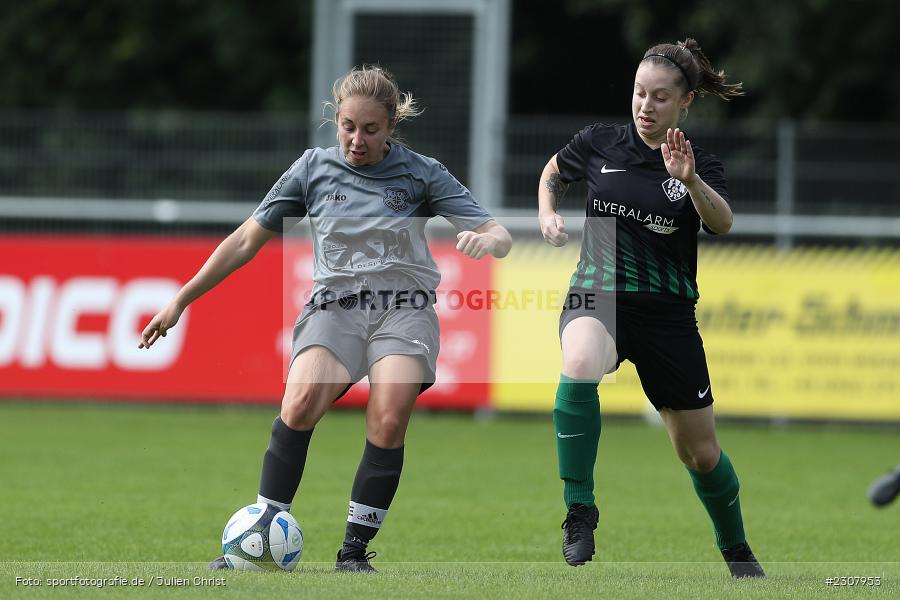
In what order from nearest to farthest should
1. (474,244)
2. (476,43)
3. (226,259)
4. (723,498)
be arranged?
1. (474,244)
2. (226,259)
3. (723,498)
4. (476,43)

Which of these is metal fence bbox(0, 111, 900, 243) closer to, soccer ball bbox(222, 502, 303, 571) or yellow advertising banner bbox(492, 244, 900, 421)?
yellow advertising banner bbox(492, 244, 900, 421)

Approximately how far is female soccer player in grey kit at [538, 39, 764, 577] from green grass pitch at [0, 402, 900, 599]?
54 cm

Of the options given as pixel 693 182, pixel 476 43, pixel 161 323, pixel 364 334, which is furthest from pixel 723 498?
pixel 476 43

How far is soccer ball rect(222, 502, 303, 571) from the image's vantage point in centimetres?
563

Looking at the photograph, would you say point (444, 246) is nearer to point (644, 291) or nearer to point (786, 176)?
point (786, 176)

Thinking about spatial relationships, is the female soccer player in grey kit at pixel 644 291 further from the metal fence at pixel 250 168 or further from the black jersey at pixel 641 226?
the metal fence at pixel 250 168

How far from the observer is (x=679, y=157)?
213 inches

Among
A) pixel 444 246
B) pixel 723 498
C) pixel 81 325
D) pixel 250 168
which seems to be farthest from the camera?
pixel 250 168

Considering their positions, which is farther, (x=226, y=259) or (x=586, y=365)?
(x=226, y=259)

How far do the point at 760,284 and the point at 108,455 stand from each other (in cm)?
604

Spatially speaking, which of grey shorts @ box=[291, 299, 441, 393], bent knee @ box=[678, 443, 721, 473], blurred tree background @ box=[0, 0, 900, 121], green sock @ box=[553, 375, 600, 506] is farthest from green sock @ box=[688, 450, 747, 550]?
blurred tree background @ box=[0, 0, 900, 121]

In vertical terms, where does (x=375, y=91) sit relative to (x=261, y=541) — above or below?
above

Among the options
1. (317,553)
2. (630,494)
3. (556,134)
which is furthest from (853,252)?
(317,553)

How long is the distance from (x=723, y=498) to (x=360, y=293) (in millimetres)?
1674
